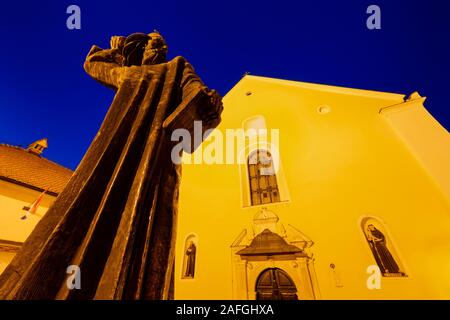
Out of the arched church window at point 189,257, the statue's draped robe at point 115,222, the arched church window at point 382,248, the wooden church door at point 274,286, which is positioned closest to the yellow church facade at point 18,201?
the arched church window at point 189,257

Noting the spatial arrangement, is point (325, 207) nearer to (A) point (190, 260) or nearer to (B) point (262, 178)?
(B) point (262, 178)

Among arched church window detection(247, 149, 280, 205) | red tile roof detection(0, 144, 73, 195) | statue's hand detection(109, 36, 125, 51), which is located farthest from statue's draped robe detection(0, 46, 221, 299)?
red tile roof detection(0, 144, 73, 195)

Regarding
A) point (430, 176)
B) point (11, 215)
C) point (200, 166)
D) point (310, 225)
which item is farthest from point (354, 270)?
point (11, 215)

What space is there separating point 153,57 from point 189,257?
6439 mm

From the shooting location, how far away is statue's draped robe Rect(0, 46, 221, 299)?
0.59 metres

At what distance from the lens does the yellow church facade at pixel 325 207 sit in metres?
4.80

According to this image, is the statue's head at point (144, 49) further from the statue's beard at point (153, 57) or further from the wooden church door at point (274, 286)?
the wooden church door at point (274, 286)

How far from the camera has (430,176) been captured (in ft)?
17.0

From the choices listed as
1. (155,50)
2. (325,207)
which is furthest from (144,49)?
(325,207)

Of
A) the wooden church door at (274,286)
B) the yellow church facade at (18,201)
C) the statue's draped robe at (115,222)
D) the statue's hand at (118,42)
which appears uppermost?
the yellow church facade at (18,201)

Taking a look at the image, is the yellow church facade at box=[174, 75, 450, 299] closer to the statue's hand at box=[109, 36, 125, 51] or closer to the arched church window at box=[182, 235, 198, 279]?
the arched church window at box=[182, 235, 198, 279]

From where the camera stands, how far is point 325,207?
585cm
